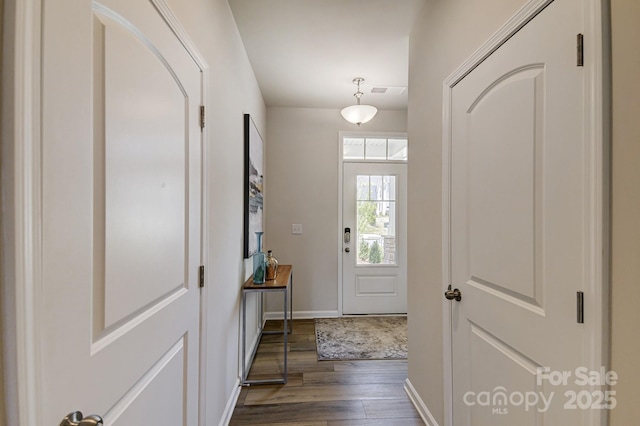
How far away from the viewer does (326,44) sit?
2.25 m

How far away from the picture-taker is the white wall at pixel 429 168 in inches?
57.8

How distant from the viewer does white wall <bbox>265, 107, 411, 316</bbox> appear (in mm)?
3588

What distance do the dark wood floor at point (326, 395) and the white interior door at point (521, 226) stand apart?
0.68 meters

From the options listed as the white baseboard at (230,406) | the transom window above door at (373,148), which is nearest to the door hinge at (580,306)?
the white baseboard at (230,406)

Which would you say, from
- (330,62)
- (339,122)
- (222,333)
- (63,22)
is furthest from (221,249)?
(339,122)

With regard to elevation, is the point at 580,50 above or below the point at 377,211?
above

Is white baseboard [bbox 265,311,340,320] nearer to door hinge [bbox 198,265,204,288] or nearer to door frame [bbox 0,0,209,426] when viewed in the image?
door hinge [bbox 198,265,204,288]

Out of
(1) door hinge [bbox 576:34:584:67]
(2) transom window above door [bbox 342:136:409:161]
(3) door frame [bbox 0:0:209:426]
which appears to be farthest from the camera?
(2) transom window above door [bbox 342:136:409:161]

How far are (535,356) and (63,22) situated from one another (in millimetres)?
1557

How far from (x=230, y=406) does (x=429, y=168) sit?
2.00 metres

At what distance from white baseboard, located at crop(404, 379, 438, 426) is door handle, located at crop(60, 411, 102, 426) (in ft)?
5.72

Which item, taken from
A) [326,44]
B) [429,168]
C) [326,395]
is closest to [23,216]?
[429,168]
